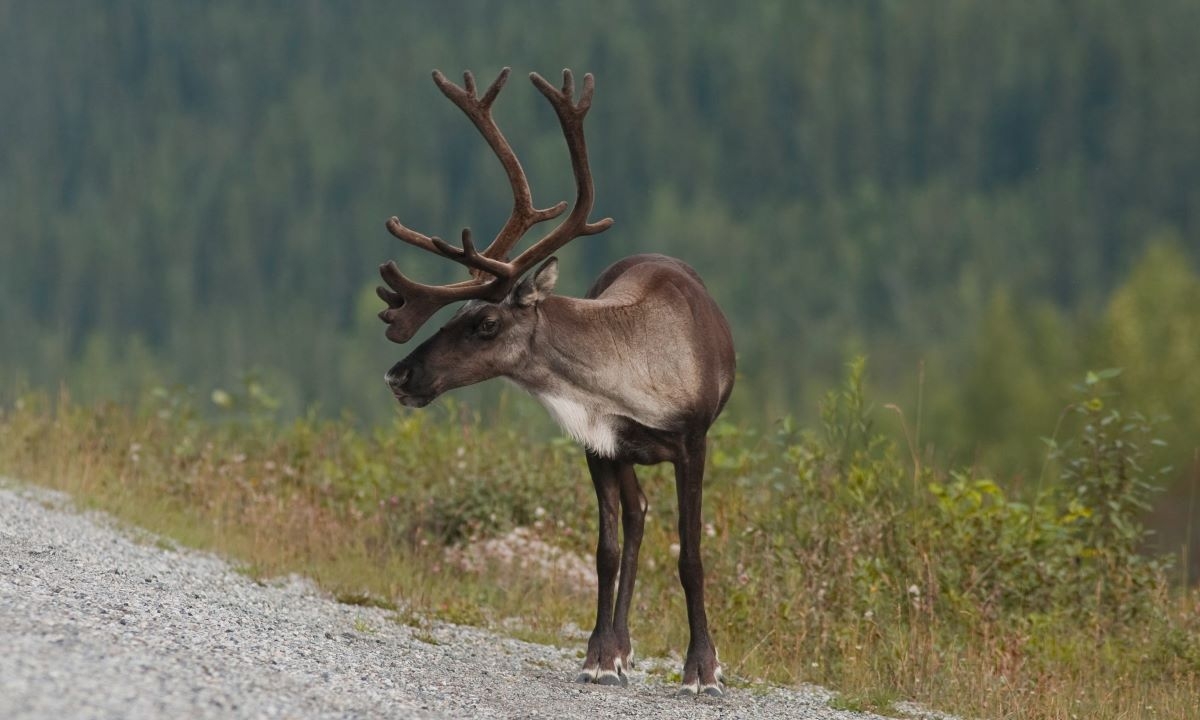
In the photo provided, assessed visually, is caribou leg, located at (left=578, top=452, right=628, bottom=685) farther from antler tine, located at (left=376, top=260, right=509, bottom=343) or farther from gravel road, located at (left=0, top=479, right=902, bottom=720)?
antler tine, located at (left=376, top=260, right=509, bottom=343)

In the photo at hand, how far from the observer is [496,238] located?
366 inches

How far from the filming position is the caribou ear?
9141 millimetres

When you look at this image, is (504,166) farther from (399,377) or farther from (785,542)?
(785,542)

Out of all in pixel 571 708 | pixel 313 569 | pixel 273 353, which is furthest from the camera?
pixel 273 353

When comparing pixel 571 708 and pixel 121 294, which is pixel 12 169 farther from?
pixel 571 708

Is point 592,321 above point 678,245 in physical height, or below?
below

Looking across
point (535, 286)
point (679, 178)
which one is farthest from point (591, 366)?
point (679, 178)

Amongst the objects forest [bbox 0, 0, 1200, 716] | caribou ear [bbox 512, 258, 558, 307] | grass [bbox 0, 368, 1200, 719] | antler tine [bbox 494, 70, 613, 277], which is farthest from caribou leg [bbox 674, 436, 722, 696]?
antler tine [bbox 494, 70, 613, 277]

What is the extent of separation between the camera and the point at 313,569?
1137 centimetres

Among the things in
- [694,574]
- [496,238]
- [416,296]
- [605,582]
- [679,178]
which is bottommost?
[605,582]

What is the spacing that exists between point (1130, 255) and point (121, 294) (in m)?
72.3

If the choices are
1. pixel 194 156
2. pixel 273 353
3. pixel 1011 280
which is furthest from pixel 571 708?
pixel 194 156

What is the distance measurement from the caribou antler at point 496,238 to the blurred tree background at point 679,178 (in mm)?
49125

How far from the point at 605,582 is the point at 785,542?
6.84 feet
